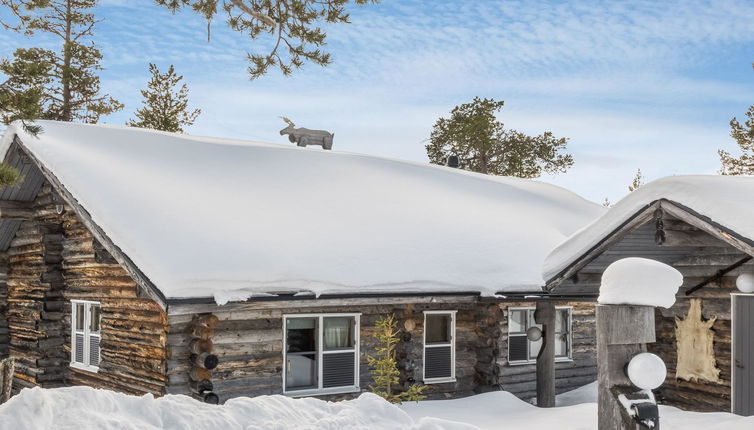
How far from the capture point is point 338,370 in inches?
551

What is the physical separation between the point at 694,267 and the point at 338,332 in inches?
263

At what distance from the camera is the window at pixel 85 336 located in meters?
15.2

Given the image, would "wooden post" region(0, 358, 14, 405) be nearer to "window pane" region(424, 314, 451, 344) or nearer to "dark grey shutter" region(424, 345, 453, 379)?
"dark grey shutter" region(424, 345, 453, 379)

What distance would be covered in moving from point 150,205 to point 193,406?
7269mm

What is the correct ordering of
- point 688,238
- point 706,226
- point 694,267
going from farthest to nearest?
point 694,267 < point 688,238 < point 706,226

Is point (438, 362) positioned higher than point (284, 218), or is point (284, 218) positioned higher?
point (284, 218)

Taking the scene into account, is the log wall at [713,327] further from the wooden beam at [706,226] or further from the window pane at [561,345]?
the window pane at [561,345]

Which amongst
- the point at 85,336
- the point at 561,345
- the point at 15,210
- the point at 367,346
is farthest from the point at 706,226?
the point at 15,210

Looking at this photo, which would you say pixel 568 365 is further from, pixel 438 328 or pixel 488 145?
pixel 488 145

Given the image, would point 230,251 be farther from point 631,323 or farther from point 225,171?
point 631,323

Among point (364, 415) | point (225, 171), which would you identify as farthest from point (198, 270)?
point (225, 171)

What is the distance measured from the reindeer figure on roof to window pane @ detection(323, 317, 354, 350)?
10506 mm

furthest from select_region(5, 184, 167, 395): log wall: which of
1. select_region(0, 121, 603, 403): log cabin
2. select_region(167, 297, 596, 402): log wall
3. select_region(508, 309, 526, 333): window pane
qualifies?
select_region(508, 309, 526, 333): window pane

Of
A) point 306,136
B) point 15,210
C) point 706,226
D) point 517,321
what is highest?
point 306,136
